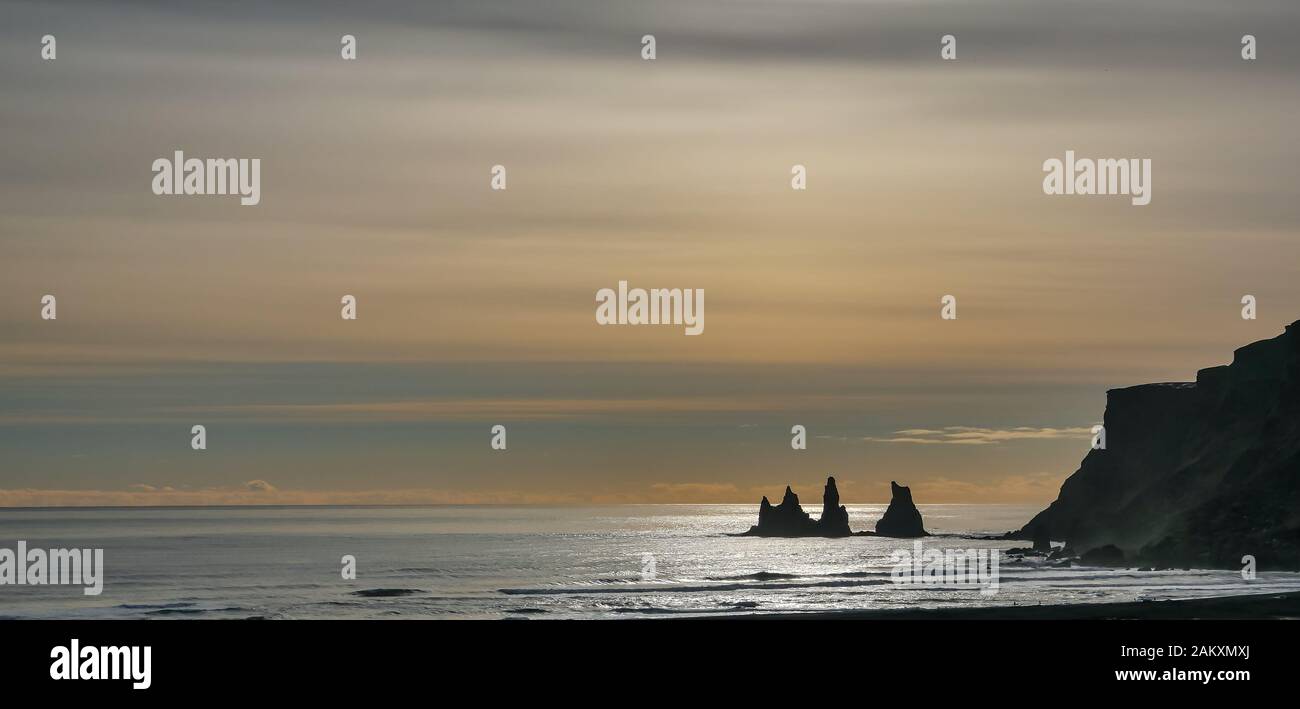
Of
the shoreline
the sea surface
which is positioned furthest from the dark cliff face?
the shoreline

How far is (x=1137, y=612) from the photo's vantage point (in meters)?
56.0

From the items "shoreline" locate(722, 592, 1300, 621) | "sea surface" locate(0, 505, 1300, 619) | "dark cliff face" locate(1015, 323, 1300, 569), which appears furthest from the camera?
"dark cliff face" locate(1015, 323, 1300, 569)

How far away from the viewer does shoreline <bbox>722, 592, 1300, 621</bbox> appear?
174 ft

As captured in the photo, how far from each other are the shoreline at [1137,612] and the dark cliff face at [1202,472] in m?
36.5

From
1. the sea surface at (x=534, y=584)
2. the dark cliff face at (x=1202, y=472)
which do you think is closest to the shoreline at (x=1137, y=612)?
the sea surface at (x=534, y=584)

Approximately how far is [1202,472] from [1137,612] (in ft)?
208

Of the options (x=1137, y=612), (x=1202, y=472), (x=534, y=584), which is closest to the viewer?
(x=1137, y=612)

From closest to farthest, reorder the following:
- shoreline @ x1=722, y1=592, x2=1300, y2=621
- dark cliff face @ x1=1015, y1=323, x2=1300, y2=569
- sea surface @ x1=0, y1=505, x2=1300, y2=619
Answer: shoreline @ x1=722, y1=592, x2=1300, y2=621, sea surface @ x1=0, y1=505, x2=1300, y2=619, dark cliff face @ x1=1015, y1=323, x2=1300, y2=569

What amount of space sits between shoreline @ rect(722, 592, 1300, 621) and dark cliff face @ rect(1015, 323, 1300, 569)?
36487mm

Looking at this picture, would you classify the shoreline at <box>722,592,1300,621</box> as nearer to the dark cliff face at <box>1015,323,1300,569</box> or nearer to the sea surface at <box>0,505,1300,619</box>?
the sea surface at <box>0,505,1300,619</box>

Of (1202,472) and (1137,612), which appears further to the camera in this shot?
(1202,472)
